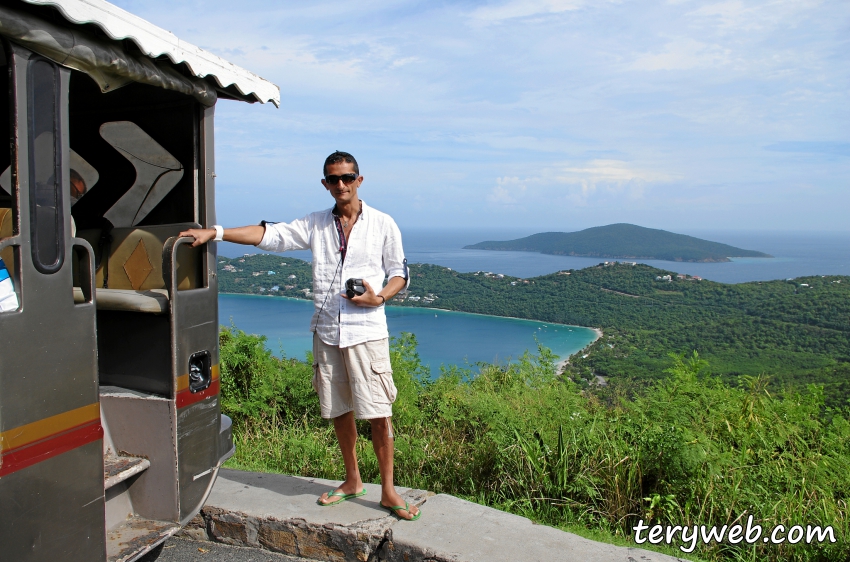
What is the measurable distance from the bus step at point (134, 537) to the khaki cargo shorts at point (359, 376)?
1.03m

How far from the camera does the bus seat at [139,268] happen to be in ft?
10.9

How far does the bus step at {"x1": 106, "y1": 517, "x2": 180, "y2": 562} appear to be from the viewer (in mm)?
3015

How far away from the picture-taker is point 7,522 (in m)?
2.35

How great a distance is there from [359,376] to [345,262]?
24.4 inches

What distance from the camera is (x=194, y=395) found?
11.1 feet

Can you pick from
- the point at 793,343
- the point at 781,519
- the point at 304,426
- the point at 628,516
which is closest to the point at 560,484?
the point at 628,516

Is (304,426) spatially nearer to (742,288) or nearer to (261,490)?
(261,490)

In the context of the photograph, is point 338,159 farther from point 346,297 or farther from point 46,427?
point 46,427

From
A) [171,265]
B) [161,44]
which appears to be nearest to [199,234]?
[171,265]

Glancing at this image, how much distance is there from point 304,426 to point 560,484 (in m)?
2.75

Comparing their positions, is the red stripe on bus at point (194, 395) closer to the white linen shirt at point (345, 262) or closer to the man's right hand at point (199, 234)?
the white linen shirt at point (345, 262)

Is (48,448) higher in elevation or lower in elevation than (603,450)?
higher

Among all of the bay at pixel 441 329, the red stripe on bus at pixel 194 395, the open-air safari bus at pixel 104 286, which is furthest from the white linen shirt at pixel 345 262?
the bay at pixel 441 329

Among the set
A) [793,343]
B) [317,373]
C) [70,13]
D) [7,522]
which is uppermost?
[70,13]
